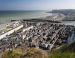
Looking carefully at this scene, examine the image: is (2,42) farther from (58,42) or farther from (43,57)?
(43,57)

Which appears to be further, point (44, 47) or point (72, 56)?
point (44, 47)

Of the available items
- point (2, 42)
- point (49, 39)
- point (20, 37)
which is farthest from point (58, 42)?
point (2, 42)

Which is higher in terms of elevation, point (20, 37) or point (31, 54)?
point (31, 54)

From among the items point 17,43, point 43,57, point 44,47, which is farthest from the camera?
point 17,43

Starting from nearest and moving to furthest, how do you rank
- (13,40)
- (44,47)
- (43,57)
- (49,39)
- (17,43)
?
(43,57), (44,47), (17,43), (13,40), (49,39)

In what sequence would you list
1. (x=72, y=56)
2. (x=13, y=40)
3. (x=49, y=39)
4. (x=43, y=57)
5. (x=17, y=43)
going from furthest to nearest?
(x=49, y=39), (x=13, y=40), (x=17, y=43), (x=43, y=57), (x=72, y=56)

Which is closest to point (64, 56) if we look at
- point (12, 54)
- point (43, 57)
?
point (43, 57)

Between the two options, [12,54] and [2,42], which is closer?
[12,54]

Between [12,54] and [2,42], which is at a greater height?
[12,54]

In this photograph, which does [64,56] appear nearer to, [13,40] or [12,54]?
[12,54]
